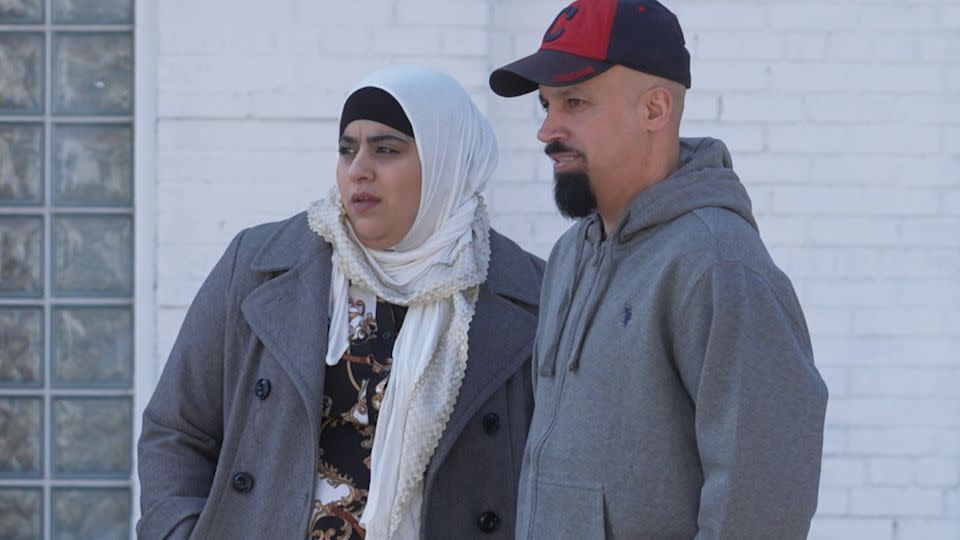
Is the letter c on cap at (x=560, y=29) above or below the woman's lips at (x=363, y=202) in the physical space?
above

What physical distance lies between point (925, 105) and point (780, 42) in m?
0.53

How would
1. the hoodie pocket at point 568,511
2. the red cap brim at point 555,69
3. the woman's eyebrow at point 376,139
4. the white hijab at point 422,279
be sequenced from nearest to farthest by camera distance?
the hoodie pocket at point 568,511, the red cap brim at point 555,69, the white hijab at point 422,279, the woman's eyebrow at point 376,139

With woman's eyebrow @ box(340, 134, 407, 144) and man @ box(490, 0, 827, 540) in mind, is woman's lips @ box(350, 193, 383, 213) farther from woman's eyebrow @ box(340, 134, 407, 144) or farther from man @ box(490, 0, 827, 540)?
man @ box(490, 0, 827, 540)

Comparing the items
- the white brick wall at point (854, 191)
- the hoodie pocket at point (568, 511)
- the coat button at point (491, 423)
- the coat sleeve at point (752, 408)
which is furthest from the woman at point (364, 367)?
the white brick wall at point (854, 191)

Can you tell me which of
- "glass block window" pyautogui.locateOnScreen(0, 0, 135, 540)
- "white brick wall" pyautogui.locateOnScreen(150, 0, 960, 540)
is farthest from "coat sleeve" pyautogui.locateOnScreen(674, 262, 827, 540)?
"glass block window" pyautogui.locateOnScreen(0, 0, 135, 540)

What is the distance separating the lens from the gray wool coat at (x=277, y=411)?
2914mm

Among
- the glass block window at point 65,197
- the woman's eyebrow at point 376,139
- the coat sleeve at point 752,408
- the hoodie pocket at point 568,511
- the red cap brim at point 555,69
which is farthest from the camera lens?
the glass block window at point 65,197

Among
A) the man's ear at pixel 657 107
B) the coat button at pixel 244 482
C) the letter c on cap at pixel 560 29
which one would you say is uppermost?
the letter c on cap at pixel 560 29

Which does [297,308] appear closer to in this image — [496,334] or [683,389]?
[496,334]

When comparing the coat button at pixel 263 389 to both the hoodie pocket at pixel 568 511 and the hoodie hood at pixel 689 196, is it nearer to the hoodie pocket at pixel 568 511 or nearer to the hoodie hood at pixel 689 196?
the hoodie pocket at pixel 568 511

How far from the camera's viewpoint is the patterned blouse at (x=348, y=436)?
2902 millimetres

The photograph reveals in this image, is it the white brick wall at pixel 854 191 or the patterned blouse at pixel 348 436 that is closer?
the patterned blouse at pixel 348 436

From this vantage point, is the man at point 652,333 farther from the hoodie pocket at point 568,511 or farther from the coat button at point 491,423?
the coat button at point 491,423

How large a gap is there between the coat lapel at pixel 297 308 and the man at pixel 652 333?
1.80ft
